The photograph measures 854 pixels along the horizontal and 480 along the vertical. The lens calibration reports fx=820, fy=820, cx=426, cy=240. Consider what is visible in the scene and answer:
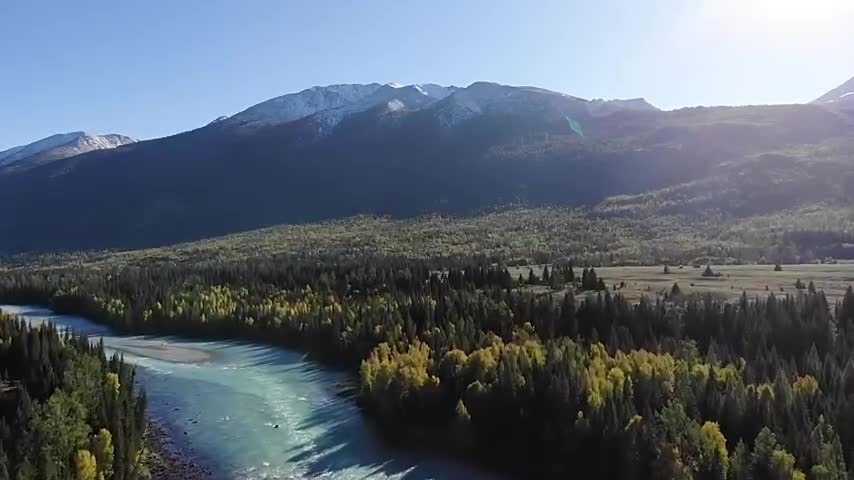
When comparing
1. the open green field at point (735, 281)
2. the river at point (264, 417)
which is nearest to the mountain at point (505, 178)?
the open green field at point (735, 281)

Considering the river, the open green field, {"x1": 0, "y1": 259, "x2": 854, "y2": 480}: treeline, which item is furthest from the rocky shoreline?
the open green field

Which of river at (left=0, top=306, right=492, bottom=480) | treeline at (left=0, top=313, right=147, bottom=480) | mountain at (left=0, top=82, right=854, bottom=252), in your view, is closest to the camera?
treeline at (left=0, top=313, right=147, bottom=480)

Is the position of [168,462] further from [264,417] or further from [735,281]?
[735,281]

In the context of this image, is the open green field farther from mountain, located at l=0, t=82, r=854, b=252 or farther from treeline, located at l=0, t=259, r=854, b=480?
mountain, located at l=0, t=82, r=854, b=252

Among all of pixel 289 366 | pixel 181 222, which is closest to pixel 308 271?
pixel 289 366

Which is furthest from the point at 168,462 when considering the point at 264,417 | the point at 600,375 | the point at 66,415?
the point at 600,375
